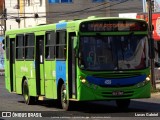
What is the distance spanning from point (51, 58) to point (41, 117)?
363cm

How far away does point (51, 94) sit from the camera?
796 inches

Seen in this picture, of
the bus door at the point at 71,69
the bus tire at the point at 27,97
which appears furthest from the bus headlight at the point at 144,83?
the bus tire at the point at 27,97

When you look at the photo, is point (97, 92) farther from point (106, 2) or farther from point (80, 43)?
point (106, 2)

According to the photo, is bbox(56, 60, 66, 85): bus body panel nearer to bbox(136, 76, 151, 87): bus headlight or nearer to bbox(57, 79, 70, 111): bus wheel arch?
bbox(57, 79, 70, 111): bus wheel arch

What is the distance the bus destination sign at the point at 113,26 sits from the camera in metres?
17.8

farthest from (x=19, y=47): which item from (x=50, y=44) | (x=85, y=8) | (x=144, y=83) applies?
(x=85, y=8)

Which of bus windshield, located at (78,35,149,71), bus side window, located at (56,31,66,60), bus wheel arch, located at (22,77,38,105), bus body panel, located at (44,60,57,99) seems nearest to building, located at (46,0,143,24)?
bus wheel arch, located at (22,77,38,105)


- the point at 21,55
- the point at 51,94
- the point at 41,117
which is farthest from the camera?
the point at 21,55

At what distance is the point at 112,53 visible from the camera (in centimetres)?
1775

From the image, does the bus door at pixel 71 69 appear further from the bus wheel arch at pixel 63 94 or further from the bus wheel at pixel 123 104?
the bus wheel at pixel 123 104

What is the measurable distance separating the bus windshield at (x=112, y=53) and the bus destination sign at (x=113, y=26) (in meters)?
0.24

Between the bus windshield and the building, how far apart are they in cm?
4871

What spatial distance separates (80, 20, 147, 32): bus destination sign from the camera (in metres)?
17.8

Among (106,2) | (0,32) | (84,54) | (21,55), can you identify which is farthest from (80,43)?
(0,32)
